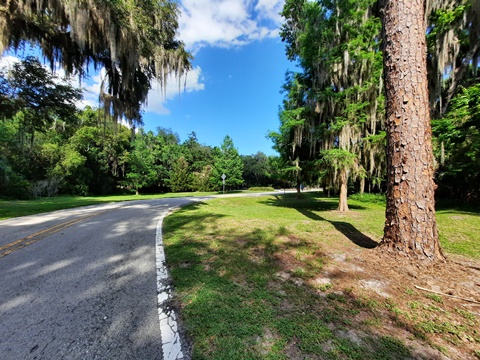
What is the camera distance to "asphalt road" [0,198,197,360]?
1.77 meters

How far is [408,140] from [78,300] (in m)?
5.14

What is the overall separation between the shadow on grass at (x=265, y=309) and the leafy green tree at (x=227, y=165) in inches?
1150

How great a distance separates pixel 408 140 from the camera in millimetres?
3316

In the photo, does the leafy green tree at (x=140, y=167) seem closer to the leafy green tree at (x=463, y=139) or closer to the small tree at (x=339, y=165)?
the small tree at (x=339, y=165)

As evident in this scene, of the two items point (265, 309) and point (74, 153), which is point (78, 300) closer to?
point (265, 309)

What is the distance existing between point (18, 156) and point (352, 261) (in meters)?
32.6

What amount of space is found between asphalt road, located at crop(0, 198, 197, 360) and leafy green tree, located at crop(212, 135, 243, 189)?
28.5 m

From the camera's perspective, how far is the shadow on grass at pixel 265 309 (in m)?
1.70

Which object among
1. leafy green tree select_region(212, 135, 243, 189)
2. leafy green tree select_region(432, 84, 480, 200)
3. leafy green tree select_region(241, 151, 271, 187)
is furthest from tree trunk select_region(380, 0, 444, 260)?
leafy green tree select_region(241, 151, 271, 187)

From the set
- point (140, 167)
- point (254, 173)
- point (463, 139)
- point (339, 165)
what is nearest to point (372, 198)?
point (463, 139)

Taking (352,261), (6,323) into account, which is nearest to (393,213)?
(352,261)

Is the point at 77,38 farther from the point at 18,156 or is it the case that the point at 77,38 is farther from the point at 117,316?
the point at 18,156

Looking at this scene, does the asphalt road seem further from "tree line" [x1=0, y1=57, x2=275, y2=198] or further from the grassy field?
"tree line" [x1=0, y1=57, x2=275, y2=198]

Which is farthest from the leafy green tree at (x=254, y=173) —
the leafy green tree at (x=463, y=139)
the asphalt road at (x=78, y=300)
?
the asphalt road at (x=78, y=300)
